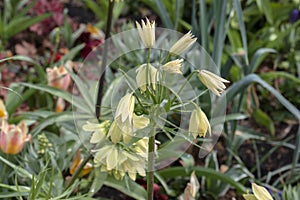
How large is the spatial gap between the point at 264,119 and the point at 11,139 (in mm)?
1086

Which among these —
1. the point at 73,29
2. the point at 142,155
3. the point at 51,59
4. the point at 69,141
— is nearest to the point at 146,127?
the point at 142,155

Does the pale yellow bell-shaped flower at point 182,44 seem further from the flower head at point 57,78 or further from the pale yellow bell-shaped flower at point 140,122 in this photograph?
the flower head at point 57,78

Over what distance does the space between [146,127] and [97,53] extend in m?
1.24

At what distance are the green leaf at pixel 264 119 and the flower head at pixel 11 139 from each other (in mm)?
1024

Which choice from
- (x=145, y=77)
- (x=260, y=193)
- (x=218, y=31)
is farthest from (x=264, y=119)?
(x=145, y=77)

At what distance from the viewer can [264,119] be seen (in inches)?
100

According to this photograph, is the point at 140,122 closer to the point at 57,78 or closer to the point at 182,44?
the point at 182,44

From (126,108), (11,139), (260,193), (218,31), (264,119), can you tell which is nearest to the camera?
(126,108)

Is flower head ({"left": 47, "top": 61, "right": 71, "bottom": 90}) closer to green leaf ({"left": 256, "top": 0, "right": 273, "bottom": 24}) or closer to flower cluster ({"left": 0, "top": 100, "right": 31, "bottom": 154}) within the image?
flower cluster ({"left": 0, "top": 100, "right": 31, "bottom": 154})

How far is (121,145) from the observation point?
1486mm

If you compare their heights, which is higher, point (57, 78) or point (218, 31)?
point (218, 31)

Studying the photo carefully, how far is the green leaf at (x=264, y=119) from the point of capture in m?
2.53

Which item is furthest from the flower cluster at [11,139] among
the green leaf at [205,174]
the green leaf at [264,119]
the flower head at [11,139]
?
the green leaf at [264,119]

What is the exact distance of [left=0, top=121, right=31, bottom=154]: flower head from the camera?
185 cm
